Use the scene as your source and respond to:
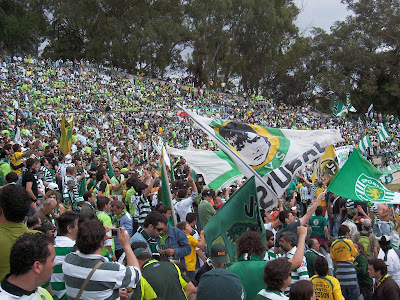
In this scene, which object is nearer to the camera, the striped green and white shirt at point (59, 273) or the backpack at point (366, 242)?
the striped green and white shirt at point (59, 273)

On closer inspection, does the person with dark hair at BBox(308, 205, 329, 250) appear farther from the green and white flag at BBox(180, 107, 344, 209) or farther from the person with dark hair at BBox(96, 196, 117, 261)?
the person with dark hair at BBox(96, 196, 117, 261)

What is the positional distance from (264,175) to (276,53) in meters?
51.7

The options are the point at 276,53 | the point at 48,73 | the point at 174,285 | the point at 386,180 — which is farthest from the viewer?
the point at 276,53

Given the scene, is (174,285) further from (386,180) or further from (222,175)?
(386,180)

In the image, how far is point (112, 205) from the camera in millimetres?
6609

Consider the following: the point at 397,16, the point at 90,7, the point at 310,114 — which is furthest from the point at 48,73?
the point at 397,16

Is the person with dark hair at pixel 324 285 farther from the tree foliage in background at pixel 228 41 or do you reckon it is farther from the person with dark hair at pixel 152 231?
the tree foliage in background at pixel 228 41

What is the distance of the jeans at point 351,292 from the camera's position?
18.4 feet

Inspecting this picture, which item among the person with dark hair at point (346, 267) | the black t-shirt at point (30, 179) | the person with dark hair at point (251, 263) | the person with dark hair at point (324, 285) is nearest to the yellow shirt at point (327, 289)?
the person with dark hair at point (324, 285)

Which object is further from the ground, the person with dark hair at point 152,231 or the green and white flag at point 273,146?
the green and white flag at point 273,146

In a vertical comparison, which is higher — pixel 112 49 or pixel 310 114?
pixel 112 49

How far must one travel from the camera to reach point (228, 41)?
175 ft

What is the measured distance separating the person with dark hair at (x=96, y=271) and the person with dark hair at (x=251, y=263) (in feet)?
3.23

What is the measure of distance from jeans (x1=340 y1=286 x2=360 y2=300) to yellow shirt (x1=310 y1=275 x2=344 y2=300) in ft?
3.49
